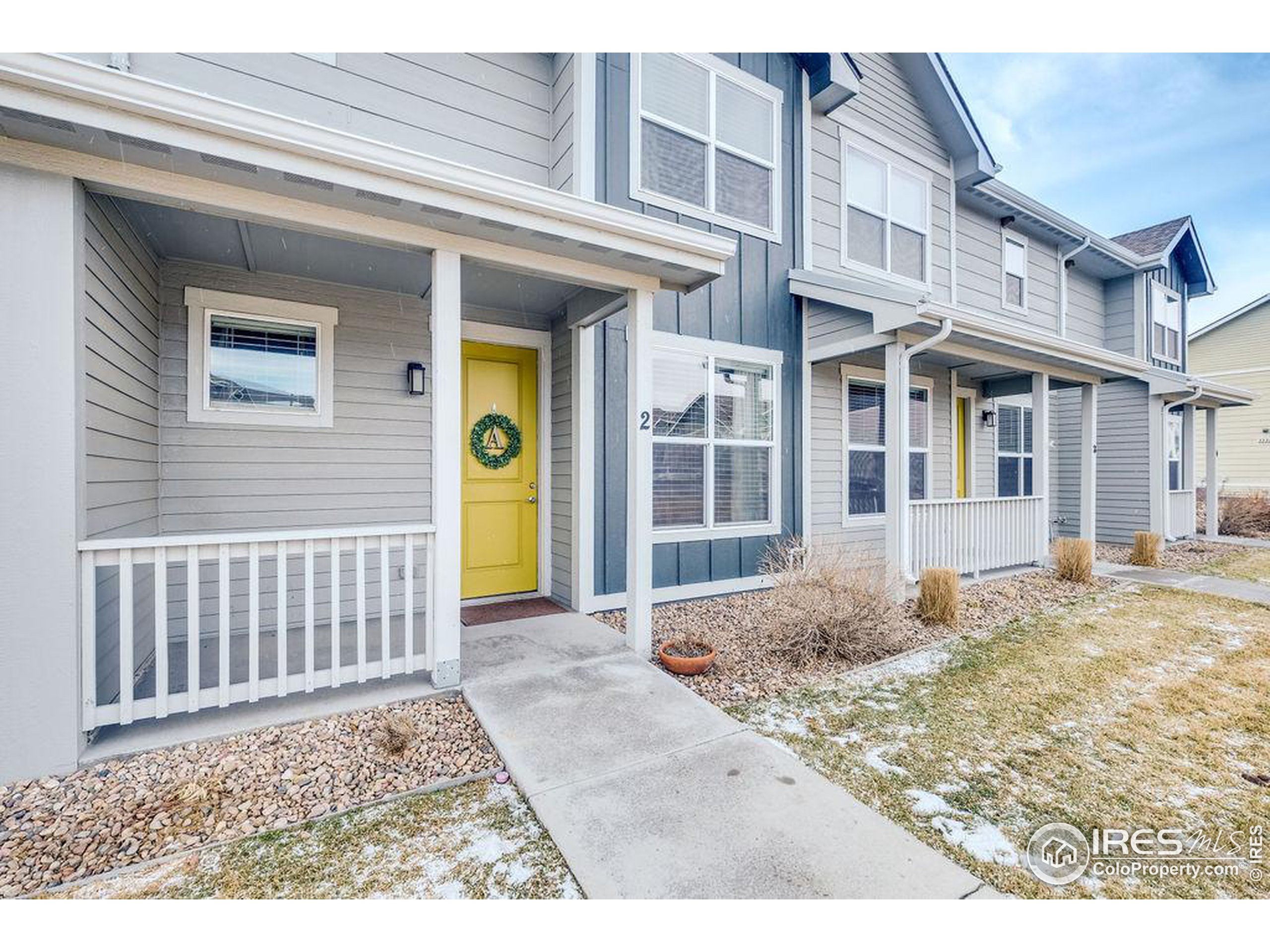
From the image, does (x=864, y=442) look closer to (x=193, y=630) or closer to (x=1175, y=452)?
(x=193, y=630)

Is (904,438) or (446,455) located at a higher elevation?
(904,438)

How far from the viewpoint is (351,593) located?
4.23 metres

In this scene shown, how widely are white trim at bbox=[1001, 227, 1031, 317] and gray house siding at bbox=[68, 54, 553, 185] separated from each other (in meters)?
7.20

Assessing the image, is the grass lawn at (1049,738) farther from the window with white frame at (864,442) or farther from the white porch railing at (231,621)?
the window with white frame at (864,442)

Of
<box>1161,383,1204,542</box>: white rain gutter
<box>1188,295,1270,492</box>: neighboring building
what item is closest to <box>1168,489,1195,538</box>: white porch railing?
<box>1161,383,1204,542</box>: white rain gutter

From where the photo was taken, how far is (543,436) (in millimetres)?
5125

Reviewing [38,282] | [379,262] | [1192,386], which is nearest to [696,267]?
[379,262]

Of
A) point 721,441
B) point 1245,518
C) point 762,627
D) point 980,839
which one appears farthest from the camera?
point 1245,518

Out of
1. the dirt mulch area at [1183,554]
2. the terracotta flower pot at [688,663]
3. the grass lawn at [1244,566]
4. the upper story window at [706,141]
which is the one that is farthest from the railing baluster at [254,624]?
the grass lawn at [1244,566]

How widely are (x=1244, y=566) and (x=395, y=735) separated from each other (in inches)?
407

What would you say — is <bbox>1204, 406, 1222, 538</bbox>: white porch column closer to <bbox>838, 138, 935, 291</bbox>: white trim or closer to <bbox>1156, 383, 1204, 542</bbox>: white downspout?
<bbox>1156, 383, 1204, 542</bbox>: white downspout

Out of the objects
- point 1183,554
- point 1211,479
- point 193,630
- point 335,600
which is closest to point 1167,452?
point 1211,479

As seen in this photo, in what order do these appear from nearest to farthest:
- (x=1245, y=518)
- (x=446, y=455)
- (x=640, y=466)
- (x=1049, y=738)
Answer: (x=1049, y=738) < (x=446, y=455) < (x=640, y=466) < (x=1245, y=518)
